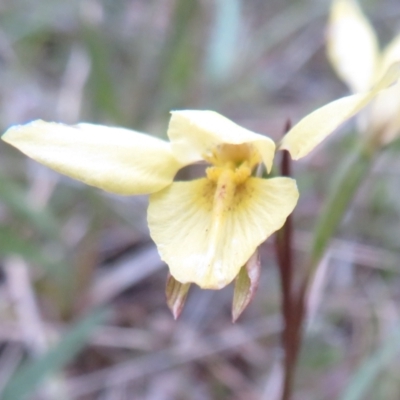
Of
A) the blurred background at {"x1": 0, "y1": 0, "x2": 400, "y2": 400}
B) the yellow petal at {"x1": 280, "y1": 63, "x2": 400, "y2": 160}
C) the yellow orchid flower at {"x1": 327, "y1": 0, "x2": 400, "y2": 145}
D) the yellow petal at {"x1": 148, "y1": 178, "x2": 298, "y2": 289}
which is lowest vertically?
the blurred background at {"x1": 0, "y1": 0, "x2": 400, "y2": 400}

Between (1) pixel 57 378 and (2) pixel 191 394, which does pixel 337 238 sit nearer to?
(2) pixel 191 394

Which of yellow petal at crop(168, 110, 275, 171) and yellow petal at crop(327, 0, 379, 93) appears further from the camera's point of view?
yellow petal at crop(327, 0, 379, 93)

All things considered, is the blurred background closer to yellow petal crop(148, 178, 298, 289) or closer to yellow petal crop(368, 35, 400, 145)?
yellow petal crop(368, 35, 400, 145)

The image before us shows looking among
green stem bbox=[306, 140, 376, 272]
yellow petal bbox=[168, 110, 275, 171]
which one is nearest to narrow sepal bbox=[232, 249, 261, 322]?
yellow petal bbox=[168, 110, 275, 171]

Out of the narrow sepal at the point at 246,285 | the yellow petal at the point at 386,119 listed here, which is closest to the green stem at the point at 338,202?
the yellow petal at the point at 386,119

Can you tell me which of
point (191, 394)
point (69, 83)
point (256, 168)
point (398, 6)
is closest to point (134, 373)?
point (191, 394)

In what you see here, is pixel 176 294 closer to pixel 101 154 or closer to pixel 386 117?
pixel 101 154

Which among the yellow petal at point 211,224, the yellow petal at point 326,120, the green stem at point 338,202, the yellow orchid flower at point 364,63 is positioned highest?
the yellow petal at point 326,120

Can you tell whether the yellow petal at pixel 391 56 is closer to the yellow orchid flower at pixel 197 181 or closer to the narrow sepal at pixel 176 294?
the yellow orchid flower at pixel 197 181
